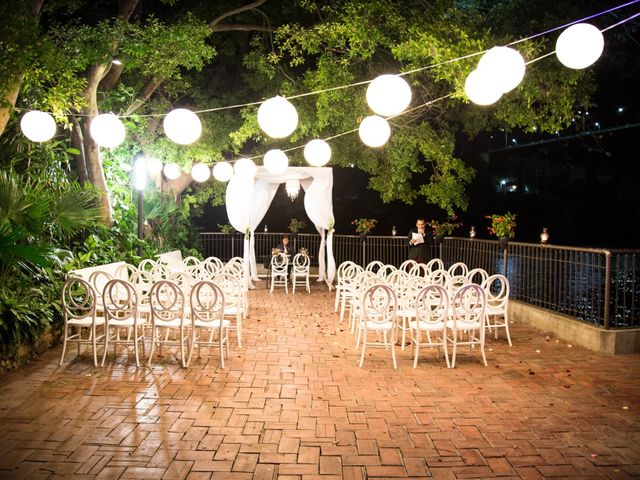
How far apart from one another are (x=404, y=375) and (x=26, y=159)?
20.3 feet

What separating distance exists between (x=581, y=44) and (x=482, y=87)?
0.81m

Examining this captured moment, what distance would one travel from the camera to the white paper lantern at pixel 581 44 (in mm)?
4137

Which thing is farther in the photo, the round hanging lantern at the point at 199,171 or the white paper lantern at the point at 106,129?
the round hanging lantern at the point at 199,171

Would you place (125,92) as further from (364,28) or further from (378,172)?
(378,172)

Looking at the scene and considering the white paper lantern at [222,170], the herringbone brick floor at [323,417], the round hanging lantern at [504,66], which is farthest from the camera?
the white paper lantern at [222,170]

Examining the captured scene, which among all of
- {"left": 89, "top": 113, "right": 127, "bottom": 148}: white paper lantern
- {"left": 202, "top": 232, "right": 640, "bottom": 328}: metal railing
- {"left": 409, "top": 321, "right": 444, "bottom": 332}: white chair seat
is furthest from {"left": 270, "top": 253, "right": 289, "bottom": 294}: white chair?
{"left": 409, "top": 321, "right": 444, "bottom": 332}: white chair seat

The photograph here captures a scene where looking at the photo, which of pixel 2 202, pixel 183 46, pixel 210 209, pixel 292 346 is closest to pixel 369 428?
pixel 292 346

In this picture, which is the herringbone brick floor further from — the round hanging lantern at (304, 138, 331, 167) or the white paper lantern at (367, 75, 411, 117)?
the round hanging lantern at (304, 138, 331, 167)

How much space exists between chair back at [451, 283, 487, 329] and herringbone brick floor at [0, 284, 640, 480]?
0.49 metres

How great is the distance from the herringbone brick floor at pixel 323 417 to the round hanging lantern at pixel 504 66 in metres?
2.79

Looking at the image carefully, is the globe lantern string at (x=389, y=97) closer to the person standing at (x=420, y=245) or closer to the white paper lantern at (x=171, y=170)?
the person standing at (x=420, y=245)

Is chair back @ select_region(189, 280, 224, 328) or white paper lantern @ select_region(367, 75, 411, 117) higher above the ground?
white paper lantern @ select_region(367, 75, 411, 117)

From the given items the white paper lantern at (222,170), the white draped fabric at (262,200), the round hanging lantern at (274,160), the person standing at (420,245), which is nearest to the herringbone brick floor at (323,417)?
the round hanging lantern at (274,160)

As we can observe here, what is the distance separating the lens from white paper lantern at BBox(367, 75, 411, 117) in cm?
496
